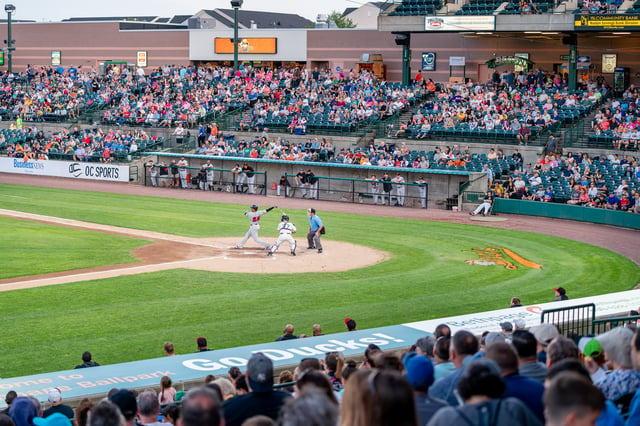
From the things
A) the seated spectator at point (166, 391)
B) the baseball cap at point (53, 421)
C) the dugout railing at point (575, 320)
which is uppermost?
the baseball cap at point (53, 421)

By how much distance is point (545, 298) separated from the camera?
20.7m

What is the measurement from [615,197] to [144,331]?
72.9 ft

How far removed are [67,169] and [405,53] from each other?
21.0m

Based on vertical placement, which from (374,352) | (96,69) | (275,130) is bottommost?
(374,352)

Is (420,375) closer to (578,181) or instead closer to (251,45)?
(578,181)

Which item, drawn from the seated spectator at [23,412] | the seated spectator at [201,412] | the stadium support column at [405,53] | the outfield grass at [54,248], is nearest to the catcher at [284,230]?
the outfield grass at [54,248]

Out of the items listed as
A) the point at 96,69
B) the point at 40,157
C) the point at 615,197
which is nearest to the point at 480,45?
the point at 615,197

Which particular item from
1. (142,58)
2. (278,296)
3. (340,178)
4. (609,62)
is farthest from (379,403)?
(142,58)

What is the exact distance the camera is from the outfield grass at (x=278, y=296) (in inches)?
647

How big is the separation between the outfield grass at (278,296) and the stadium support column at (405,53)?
2198 cm

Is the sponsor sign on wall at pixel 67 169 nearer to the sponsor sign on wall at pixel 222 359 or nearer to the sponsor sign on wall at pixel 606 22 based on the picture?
the sponsor sign on wall at pixel 606 22

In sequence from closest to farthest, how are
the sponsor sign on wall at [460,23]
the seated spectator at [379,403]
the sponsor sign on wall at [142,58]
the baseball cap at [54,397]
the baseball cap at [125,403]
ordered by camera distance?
the seated spectator at [379,403]
the baseball cap at [125,403]
the baseball cap at [54,397]
the sponsor sign on wall at [460,23]
the sponsor sign on wall at [142,58]

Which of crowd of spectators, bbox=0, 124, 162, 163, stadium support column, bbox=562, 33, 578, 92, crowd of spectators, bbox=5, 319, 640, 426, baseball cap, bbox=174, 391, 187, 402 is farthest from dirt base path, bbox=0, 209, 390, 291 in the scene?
stadium support column, bbox=562, 33, 578, 92

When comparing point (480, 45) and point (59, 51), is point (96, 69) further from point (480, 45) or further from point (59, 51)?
point (480, 45)
